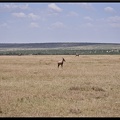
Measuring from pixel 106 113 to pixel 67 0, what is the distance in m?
5.32

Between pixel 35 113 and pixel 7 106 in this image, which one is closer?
pixel 35 113

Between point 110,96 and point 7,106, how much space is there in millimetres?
4075

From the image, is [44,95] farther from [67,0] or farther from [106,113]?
[67,0]

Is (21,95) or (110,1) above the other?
(110,1)

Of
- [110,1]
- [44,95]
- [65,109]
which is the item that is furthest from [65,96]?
[110,1]

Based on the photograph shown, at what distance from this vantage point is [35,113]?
8.21m

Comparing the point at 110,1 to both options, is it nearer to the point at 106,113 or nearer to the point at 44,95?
the point at 106,113

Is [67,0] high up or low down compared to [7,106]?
up

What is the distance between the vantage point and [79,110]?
28.2 ft

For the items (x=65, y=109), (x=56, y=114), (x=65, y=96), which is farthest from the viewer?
(x=65, y=96)

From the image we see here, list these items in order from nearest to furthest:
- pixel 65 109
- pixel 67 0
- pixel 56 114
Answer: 1. pixel 67 0
2. pixel 56 114
3. pixel 65 109

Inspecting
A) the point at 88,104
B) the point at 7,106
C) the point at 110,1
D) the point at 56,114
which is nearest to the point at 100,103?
the point at 88,104

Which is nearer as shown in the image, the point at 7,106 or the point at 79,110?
the point at 79,110

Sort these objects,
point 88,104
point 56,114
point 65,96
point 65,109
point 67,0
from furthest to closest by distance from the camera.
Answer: point 65,96 → point 88,104 → point 65,109 → point 56,114 → point 67,0
